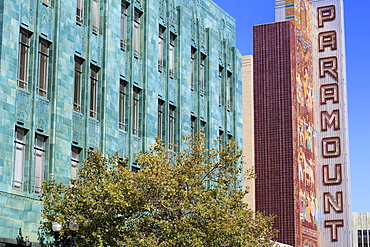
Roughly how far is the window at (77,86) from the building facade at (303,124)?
5441 centimetres

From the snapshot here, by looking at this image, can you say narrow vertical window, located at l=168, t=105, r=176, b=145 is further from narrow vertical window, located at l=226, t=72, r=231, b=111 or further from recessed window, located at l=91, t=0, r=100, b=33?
recessed window, located at l=91, t=0, r=100, b=33

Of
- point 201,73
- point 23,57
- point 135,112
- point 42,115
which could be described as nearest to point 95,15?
point 135,112

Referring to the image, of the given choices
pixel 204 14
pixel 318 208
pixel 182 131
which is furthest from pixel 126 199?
pixel 318 208

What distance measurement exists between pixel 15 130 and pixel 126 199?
6.98m

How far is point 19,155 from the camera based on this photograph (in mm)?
34656

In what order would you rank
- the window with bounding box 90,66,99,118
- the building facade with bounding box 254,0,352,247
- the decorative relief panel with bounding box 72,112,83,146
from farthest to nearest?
the building facade with bounding box 254,0,352,247, the window with bounding box 90,66,99,118, the decorative relief panel with bounding box 72,112,83,146

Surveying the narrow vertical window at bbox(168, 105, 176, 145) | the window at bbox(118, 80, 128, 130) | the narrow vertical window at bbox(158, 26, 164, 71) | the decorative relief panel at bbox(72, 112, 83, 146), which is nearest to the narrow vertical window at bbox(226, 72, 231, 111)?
the narrow vertical window at bbox(168, 105, 176, 145)

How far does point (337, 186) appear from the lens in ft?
328

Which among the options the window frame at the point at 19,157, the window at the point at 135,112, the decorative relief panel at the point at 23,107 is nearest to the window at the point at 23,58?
the decorative relief panel at the point at 23,107

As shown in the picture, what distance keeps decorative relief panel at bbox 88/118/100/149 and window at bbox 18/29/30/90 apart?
19.2 ft

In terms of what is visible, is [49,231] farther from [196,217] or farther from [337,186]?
[337,186]

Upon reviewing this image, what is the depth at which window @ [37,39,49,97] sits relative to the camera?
37.0m

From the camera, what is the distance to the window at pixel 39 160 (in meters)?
35.8

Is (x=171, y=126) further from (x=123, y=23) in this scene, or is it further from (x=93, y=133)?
(x=93, y=133)
